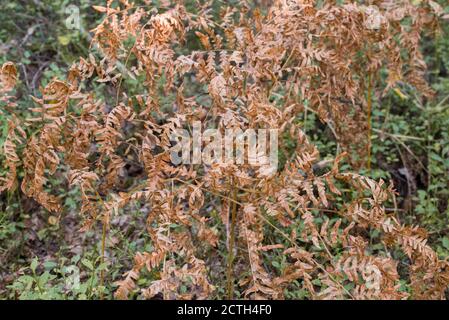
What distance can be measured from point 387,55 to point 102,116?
1983 mm

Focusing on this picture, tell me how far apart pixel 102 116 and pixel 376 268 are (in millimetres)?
1465

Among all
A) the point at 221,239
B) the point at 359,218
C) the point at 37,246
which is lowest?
the point at 37,246

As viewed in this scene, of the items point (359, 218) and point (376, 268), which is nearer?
point (376, 268)

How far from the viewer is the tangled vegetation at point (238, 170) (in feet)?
9.64

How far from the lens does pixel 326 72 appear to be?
3641mm

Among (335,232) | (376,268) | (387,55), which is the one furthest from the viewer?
(387,55)

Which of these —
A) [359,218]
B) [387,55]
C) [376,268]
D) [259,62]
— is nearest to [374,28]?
[387,55]

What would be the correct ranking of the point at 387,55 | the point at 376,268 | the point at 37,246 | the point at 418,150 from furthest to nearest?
the point at 418,150
the point at 37,246
the point at 387,55
the point at 376,268

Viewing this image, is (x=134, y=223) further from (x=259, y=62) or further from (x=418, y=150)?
(x=418, y=150)

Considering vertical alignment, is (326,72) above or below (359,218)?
above

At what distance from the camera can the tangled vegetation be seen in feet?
9.64

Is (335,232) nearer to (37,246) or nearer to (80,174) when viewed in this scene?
(80,174)

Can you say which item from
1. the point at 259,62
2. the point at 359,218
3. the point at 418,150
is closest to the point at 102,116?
the point at 259,62

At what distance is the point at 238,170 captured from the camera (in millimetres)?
2869
